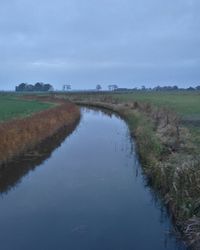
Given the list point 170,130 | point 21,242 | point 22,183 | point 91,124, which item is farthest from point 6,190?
point 91,124

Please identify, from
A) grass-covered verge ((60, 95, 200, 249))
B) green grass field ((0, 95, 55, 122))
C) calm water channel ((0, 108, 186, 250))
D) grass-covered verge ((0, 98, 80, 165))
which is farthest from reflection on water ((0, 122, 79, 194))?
grass-covered verge ((60, 95, 200, 249))

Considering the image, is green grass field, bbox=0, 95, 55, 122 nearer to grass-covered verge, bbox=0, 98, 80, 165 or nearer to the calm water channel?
grass-covered verge, bbox=0, 98, 80, 165

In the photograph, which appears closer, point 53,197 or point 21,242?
point 21,242

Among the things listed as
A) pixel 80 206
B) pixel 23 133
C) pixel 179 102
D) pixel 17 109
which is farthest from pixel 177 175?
pixel 179 102

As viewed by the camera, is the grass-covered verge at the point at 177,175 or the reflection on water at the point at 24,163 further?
the reflection on water at the point at 24,163

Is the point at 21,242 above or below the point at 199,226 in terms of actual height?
below

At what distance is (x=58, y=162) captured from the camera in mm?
21125

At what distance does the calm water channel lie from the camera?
10820 mm

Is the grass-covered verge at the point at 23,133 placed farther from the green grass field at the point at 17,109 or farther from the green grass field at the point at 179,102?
the green grass field at the point at 179,102

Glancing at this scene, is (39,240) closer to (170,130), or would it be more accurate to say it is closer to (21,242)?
(21,242)

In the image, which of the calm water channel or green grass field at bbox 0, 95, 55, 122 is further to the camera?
green grass field at bbox 0, 95, 55, 122

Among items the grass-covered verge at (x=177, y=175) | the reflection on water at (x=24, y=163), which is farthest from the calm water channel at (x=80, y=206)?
the grass-covered verge at (x=177, y=175)

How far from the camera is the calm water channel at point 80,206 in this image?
426 inches

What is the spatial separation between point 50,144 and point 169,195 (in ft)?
50.3
